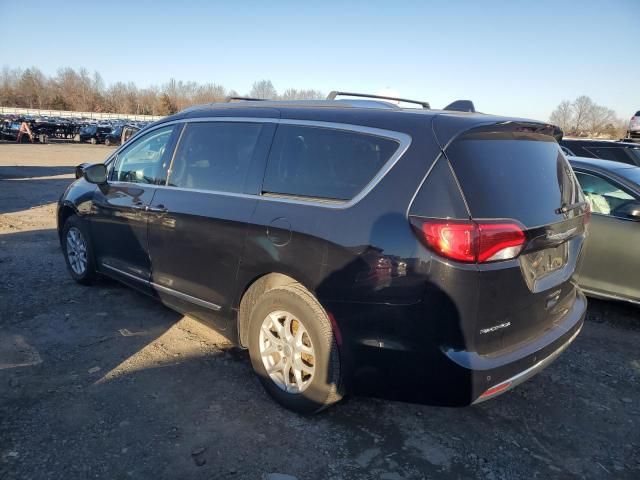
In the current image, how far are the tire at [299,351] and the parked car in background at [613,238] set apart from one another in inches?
123

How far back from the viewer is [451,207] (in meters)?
2.29

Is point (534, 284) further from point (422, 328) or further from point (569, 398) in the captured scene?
point (569, 398)

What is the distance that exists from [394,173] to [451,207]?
36 cm

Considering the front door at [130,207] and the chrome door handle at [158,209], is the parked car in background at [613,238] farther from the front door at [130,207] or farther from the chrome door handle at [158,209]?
the front door at [130,207]

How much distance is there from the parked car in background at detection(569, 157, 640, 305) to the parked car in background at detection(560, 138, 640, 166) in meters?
3.14

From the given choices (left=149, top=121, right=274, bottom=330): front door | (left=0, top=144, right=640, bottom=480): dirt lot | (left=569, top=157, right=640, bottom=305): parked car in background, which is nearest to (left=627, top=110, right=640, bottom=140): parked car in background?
(left=569, top=157, right=640, bottom=305): parked car in background

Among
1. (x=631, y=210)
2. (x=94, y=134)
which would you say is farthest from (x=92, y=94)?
(x=631, y=210)

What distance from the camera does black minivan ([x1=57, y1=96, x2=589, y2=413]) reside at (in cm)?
232

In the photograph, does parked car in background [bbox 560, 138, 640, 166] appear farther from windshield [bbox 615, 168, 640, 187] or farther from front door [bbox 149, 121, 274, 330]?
front door [bbox 149, 121, 274, 330]

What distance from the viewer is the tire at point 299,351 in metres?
2.69

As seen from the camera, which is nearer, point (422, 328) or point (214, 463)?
point (422, 328)

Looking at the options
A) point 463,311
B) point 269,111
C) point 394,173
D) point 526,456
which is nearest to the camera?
point 463,311

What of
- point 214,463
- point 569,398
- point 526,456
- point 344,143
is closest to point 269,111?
point 344,143

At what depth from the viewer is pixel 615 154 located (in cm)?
804
